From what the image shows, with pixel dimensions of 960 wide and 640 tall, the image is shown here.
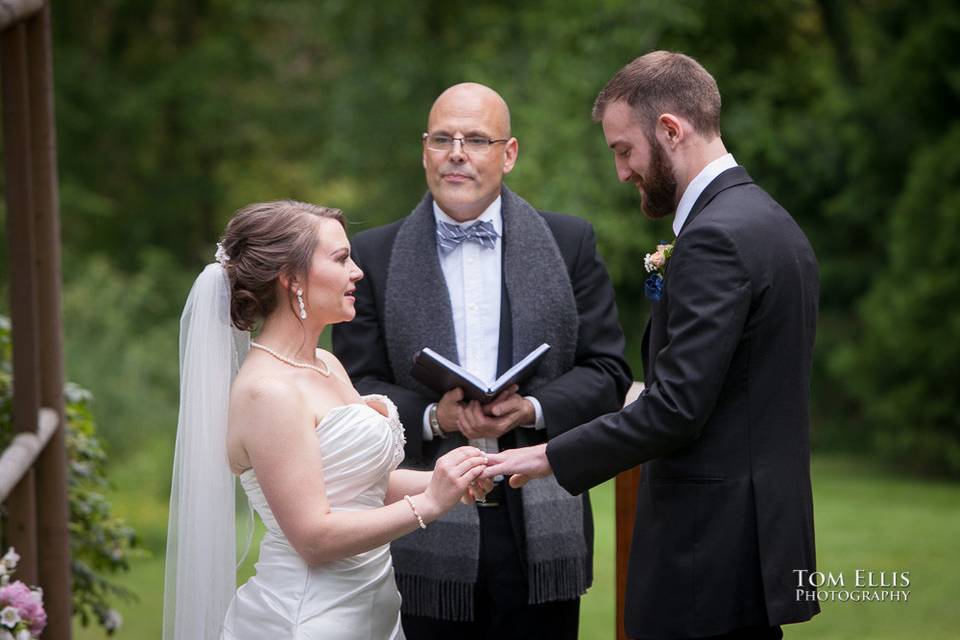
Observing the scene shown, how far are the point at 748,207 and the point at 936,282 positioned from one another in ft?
33.1

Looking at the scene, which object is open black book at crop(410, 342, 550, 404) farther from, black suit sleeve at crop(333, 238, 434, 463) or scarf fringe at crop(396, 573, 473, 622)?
scarf fringe at crop(396, 573, 473, 622)

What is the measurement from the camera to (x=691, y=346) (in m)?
3.05

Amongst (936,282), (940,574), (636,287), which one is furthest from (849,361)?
(940,574)

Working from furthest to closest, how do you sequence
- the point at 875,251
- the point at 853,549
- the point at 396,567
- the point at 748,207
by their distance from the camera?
the point at 875,251 → the point at 853,549 → the point at 396,567 → the point at 748,207

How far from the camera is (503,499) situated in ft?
13.3

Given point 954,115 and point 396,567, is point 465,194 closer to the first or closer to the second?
point 396,567

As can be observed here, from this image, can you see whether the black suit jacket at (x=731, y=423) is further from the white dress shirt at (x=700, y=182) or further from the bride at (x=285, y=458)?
the bride at (x=285, y=458)

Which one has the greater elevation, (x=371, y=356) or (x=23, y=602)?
(x=371, y=356)

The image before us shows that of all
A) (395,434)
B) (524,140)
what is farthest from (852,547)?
(524,140)

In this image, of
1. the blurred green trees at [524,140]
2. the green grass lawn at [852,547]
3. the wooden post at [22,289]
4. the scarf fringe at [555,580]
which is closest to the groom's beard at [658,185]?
the scarf fringe at [555,580]

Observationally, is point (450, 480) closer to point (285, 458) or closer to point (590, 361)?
point (285, 458)

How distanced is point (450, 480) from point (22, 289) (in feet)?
6.60

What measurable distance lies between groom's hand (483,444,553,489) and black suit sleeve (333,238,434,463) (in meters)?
0.60

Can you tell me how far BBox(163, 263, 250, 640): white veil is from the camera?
3369 mm
